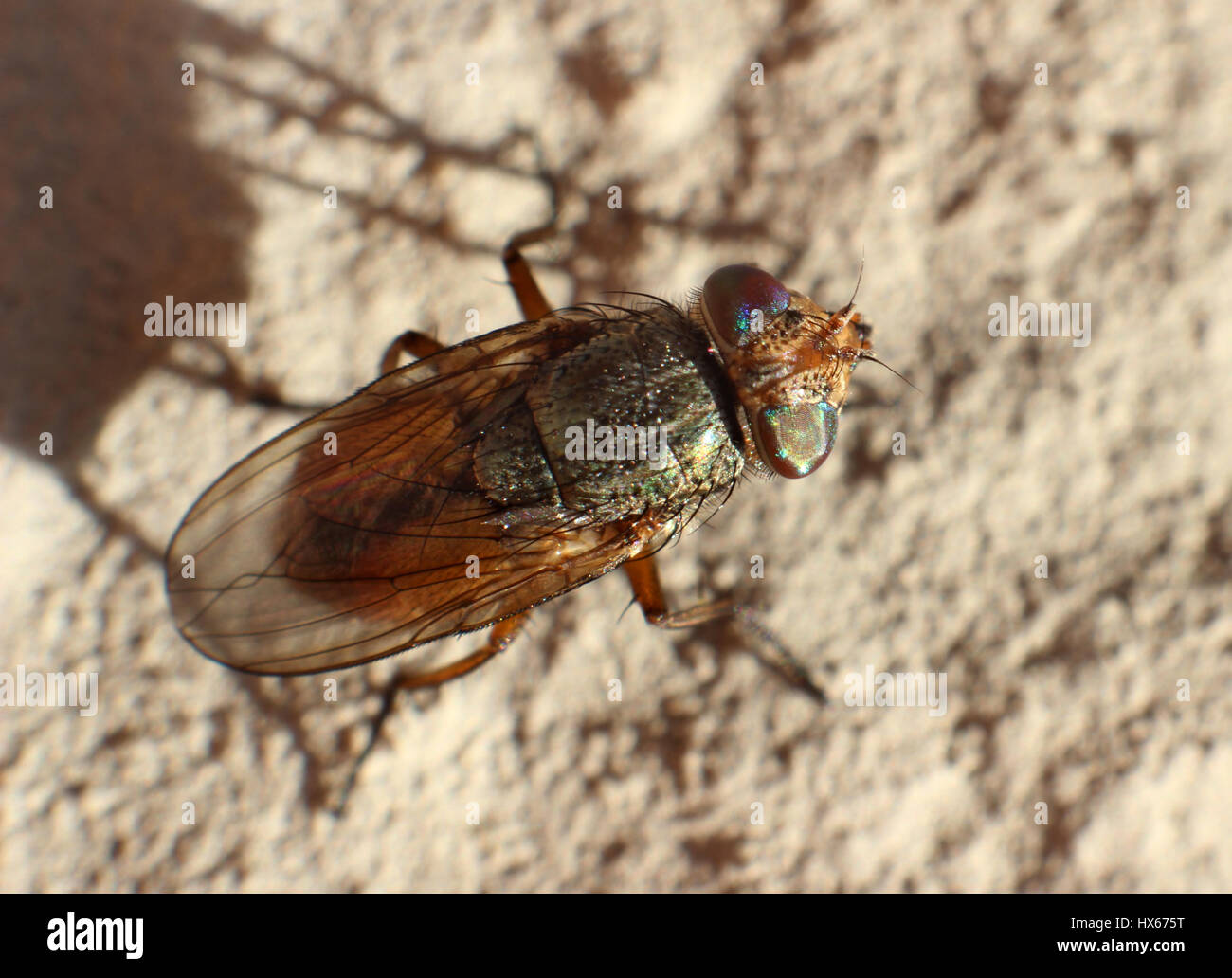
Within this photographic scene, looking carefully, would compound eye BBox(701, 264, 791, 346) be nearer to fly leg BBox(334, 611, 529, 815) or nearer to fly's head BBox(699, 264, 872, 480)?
fly's head BBox(699, 264, 872, 480)

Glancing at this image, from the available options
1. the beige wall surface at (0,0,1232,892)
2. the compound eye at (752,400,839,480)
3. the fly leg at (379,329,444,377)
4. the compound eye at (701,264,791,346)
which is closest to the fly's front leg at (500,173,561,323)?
the beige wall surface at (0,0,1232,892)

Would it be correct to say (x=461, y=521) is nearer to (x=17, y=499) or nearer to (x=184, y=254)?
(x=184, y=254)

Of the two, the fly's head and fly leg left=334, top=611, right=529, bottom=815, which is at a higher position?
the fly's head

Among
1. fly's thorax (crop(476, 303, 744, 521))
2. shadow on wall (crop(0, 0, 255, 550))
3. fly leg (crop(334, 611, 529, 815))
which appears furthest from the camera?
shadow on wall (crop(0, 0, 255, 550))

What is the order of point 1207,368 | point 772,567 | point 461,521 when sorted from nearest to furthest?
1. point 461,521
2. point 1207,368
3. point 772,567

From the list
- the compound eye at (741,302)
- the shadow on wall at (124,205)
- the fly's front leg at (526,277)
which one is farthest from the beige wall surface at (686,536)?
the compound eye at (741,302)

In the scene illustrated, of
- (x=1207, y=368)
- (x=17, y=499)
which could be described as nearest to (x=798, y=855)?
(x=1207, y=368)

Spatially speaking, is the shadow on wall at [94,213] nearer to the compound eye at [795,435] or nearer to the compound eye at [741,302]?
the compound eye at [741,302]

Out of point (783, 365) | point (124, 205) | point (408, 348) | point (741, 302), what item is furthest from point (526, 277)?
point (124, 205)
